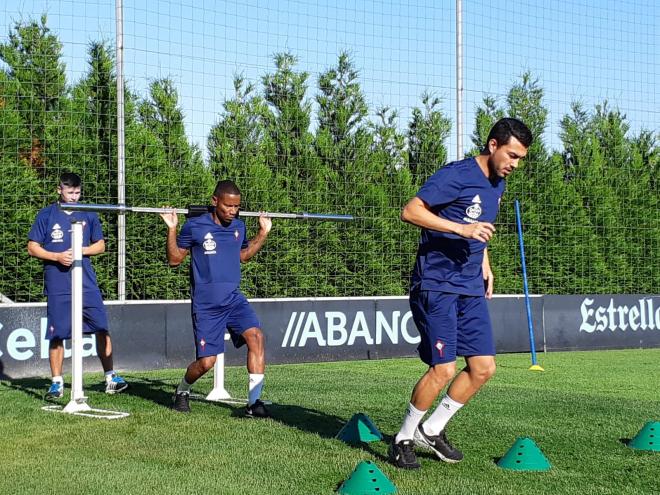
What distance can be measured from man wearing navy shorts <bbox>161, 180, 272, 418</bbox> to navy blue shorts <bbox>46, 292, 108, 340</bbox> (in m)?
1.54

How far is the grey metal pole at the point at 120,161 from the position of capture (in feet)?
37.9

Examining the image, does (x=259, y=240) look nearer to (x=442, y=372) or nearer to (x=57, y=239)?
(x=57, y=239)

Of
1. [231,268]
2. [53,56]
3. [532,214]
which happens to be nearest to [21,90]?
[53,56]

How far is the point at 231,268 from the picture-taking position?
752 cm

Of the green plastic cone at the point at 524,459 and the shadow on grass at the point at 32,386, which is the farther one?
the shadow on grass at the point at 32,386

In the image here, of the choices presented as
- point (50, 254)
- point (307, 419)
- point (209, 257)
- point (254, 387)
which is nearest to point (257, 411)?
point (254, 387)

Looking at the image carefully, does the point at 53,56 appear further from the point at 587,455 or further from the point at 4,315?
the point at 587,455

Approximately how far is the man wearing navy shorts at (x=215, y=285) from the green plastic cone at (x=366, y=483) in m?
2.75

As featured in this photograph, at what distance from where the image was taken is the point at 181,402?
7.42m

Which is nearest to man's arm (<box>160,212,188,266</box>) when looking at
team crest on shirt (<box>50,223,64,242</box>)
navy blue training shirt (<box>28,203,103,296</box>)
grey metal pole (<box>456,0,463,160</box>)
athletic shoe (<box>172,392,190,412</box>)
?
athletic shoe (<box>172,392,190,412</box>)

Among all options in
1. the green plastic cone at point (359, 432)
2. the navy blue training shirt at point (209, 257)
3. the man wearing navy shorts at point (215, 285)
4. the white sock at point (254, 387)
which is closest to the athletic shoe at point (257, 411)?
the white sock at point (254, 387)

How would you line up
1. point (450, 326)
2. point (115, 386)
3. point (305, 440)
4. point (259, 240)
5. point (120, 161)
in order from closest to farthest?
point (450, 326)
point (305, 440)
point (259, 240)
point (115, 386)
point (120, 161)

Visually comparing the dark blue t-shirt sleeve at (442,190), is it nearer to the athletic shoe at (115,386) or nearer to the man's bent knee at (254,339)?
the man's bent knee at (254,339)

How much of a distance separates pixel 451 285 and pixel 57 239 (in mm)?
4587
